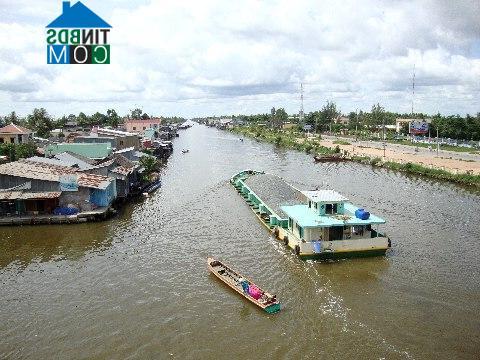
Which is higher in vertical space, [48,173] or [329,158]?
[48,173]

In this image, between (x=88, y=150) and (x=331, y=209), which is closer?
(x=331, y=209)

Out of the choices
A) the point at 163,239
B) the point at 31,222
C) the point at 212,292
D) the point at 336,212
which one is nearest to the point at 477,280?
the point at 336,212

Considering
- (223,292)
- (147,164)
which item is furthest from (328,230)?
(147,164)

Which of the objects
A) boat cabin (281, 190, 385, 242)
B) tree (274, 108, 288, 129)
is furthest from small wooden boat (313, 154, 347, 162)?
tree (274, 108, 288, 129)

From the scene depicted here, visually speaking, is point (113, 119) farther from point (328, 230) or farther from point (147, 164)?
point (328, 230)

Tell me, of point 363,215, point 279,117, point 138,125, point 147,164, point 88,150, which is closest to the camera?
point 363,215

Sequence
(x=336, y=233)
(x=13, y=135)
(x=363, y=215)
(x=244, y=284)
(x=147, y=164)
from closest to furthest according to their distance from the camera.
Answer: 1. (x=244, y=284)
2. (x=363, y=215)
3. (x=336, y=233)
4. (x=147, y=164)
5. (x=13, y=135)

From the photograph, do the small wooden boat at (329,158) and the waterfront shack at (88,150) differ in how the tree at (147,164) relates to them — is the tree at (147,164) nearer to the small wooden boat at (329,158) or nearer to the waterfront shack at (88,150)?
the waterfront shack at (88,150)
